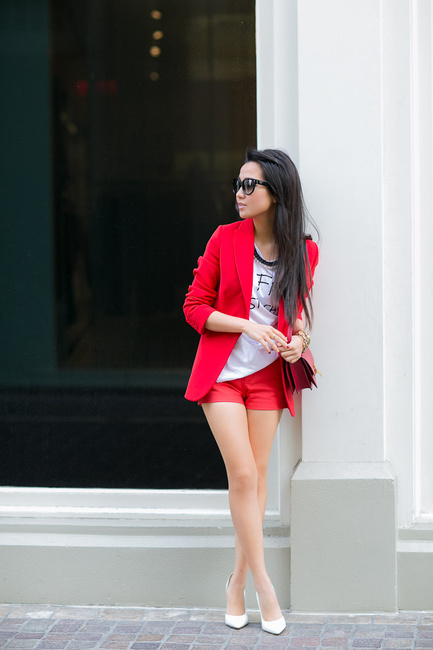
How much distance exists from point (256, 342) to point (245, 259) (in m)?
0.39

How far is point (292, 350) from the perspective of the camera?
3938mm

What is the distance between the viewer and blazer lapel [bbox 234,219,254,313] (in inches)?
158

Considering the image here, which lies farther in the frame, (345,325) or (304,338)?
(345,325)

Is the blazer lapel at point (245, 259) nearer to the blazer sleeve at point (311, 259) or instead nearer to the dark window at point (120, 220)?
the blazer sleeve at point (311, 259)

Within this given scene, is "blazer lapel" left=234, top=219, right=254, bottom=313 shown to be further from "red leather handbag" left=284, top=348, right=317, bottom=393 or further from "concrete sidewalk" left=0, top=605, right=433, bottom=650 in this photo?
"concrete sidewalk" left=0, top=605, right=433, bottom=650

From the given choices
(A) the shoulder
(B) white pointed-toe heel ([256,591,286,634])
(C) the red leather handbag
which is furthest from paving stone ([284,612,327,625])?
(A) the shoulder

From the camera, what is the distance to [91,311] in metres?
4.88

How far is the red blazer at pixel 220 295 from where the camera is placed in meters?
4.02

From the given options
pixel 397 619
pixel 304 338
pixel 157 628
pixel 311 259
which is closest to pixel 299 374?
pixel 304 338

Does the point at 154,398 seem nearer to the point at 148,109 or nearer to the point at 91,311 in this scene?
Result: the point at 91,311

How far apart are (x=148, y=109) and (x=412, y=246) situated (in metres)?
1.60

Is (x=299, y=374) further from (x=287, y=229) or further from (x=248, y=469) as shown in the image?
(x=287, y=229)

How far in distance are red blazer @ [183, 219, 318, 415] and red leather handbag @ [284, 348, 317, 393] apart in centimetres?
5

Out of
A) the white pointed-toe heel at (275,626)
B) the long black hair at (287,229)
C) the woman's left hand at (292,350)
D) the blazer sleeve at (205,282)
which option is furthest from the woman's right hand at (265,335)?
the white pointed-toe heel at (275,626)
